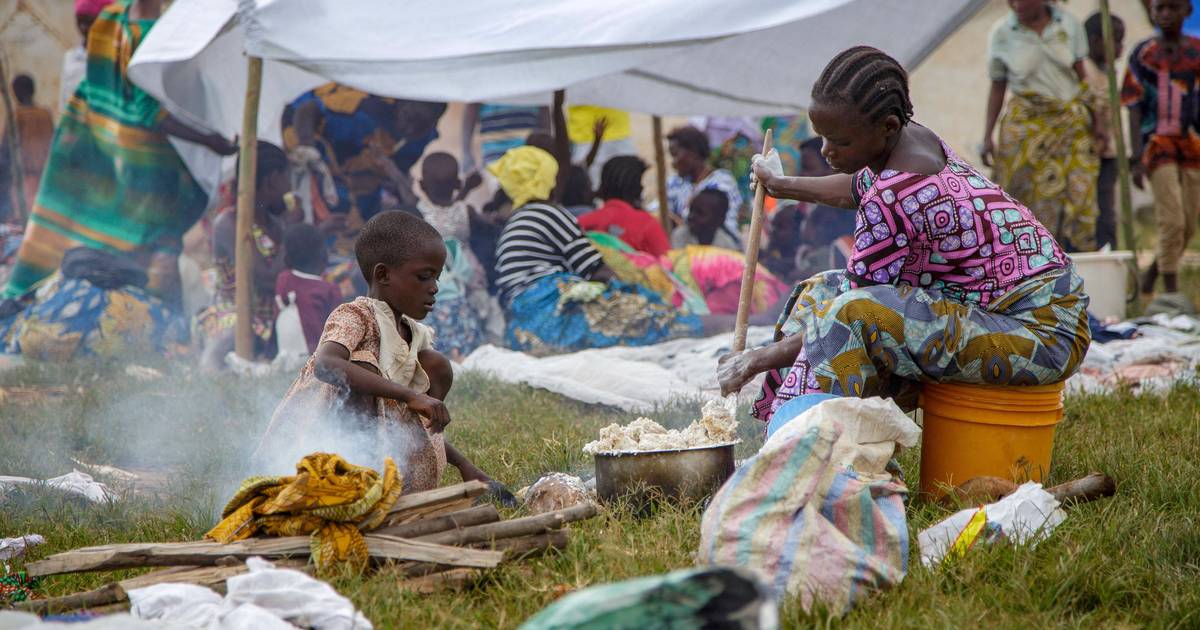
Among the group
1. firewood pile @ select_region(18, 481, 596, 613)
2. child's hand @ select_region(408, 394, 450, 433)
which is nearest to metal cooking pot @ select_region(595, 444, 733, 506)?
firewood pile @ select_region(18, 481, 596, 613)

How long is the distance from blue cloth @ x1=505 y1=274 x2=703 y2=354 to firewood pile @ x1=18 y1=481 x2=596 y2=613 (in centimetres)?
387

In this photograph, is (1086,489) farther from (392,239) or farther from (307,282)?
(307,282)

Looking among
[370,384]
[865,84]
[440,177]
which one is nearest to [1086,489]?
[865,84]

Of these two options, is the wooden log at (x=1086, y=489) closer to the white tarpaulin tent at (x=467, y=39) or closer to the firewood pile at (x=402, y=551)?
the firewood pile at (x=402, y=551)

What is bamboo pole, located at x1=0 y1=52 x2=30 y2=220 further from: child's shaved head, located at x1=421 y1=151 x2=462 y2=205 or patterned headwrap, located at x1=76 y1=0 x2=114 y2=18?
child's shaved head, located at x1=421 y1=151 x2=462 y2=205

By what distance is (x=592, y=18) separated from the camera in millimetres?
5516

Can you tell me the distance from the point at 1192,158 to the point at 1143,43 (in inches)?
35.6

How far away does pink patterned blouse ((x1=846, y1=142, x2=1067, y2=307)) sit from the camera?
3.11m

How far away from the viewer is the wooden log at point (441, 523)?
2.63m

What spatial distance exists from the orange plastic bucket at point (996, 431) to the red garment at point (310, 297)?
14.9ft

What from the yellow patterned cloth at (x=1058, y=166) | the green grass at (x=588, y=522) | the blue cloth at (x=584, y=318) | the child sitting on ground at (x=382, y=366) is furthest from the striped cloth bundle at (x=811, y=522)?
the yellow patterned cloth at (x=1058, y=166)

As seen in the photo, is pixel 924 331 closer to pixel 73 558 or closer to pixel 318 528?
pixel 318 528

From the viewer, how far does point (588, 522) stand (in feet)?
10.1

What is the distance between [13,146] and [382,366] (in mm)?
8008
